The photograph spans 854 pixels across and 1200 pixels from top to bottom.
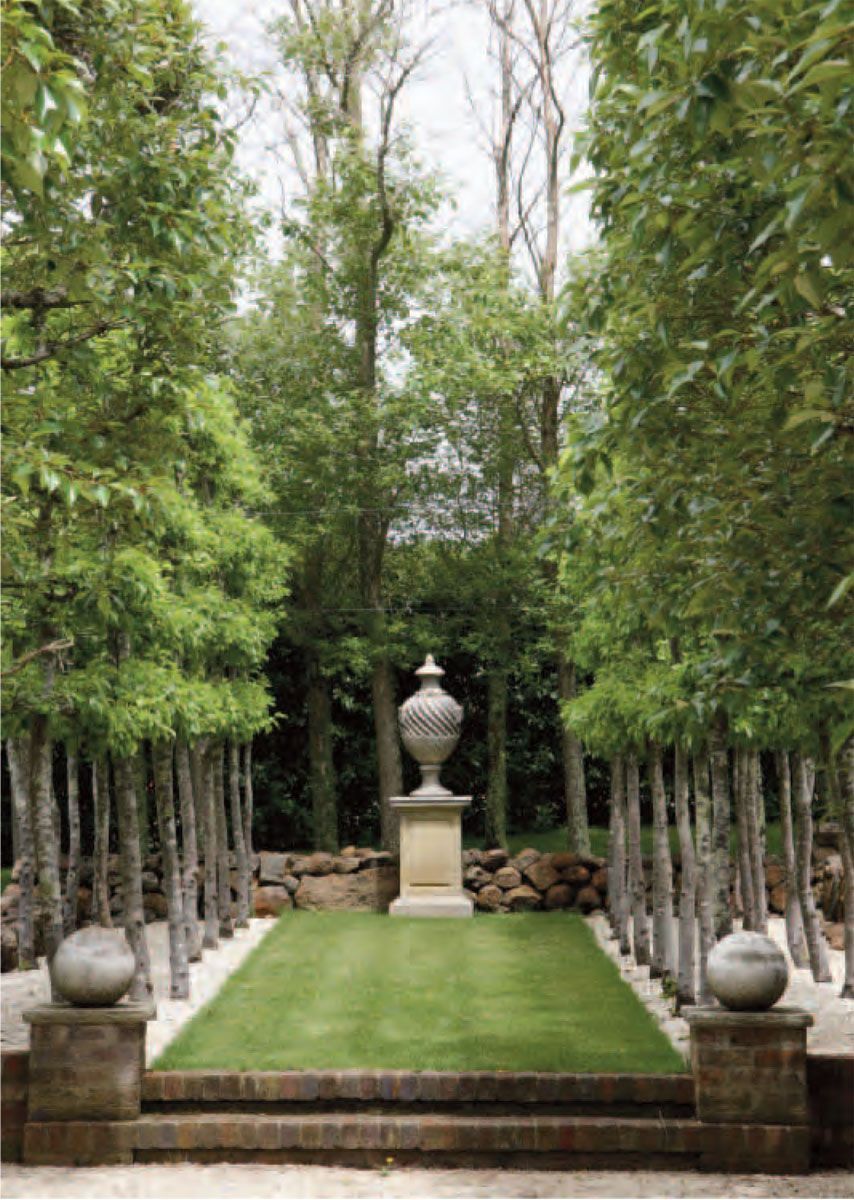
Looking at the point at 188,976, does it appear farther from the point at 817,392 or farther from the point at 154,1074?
the point at 817,392

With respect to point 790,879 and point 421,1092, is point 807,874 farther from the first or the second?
point 421,1092

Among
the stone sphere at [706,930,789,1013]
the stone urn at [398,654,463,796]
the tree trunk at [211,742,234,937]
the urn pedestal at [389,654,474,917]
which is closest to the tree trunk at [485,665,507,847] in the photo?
the stone urn at [398,654,463,796]

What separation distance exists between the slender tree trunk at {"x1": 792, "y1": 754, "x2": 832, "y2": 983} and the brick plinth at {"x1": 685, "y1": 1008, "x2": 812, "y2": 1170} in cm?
455

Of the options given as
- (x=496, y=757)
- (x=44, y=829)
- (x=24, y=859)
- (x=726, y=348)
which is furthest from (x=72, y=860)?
(x=726, y=348)

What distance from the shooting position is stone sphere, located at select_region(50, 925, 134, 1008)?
836cm

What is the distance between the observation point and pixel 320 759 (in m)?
20.7

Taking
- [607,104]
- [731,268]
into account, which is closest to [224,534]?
[607,104]

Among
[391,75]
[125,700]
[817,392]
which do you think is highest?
[391,75]

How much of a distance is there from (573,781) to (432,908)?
145 inches

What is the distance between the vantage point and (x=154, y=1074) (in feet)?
28.2

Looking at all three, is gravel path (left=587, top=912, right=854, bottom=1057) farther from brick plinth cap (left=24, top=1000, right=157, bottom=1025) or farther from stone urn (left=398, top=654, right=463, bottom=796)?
stone urn (left=398, top=654, right=463, bottom=796)

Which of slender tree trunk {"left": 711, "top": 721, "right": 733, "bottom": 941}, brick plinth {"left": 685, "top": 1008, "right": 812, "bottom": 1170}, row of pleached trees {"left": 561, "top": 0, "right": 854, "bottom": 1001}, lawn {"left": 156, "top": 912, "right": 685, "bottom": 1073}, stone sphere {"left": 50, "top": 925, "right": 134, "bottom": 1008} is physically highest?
row of pleached trees {"left": 561, "top": 0, "right": 854, "bottom": 1001}

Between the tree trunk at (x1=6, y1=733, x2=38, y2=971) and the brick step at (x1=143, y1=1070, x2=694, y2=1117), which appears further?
the tree trunk at (x1=6, y1=733, x2=38, y2=971)

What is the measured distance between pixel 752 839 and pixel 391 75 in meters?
12.5
